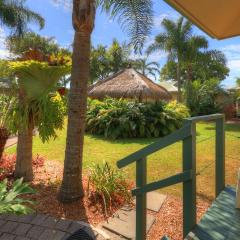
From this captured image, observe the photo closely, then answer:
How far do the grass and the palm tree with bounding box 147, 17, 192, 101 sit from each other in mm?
13469

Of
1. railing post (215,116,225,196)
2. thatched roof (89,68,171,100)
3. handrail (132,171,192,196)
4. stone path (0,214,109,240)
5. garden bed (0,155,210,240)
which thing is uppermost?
thatched roof (89,68,171,100)

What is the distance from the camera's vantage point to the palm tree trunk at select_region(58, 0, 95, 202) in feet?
16.5

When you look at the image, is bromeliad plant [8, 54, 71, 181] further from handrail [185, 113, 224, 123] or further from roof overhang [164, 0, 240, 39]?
handrail [185, 113, 224, 123]

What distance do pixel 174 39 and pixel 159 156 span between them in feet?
56.5

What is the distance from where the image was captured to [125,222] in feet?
15.1

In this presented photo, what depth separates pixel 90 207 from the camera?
512 centimetres

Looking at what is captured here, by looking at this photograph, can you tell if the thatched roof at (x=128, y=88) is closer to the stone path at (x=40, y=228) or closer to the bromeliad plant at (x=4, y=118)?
the bromeliad plant at (x=4, y=118)

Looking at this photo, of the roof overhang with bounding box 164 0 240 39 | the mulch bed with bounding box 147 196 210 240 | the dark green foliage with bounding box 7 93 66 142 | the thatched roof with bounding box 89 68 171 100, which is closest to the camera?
the roof overhang with bounding box 164 0 240 39

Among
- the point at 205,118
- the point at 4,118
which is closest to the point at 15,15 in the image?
the point at 4,118

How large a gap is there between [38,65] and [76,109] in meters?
1.36

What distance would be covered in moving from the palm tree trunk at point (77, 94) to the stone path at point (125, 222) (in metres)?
0.91

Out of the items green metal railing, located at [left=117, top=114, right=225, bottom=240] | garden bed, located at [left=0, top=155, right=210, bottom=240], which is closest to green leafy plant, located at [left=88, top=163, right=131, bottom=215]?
garden bed, located at [left=0, top=155, right=210, bottom=240]

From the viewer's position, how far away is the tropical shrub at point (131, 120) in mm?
13117

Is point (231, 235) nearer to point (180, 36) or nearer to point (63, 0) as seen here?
point (63, 0)
